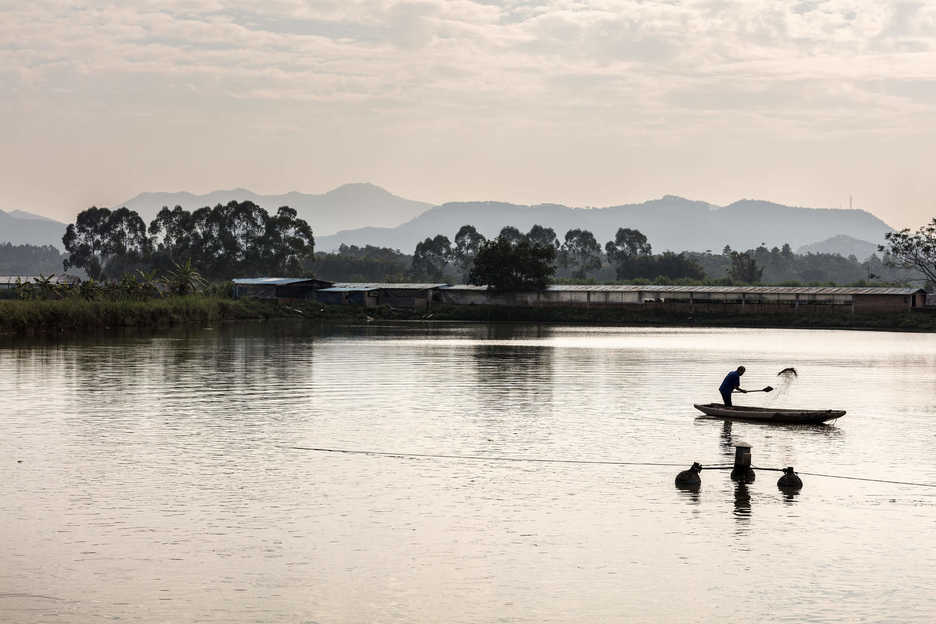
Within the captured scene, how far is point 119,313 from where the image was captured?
9450cm

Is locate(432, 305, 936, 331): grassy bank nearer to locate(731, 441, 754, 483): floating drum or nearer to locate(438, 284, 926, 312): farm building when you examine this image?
locate(438, 284, 926, 312): farm building

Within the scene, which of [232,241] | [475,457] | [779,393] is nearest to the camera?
[475,457]

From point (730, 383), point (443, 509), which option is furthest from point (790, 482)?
Answer: point (730, 383)

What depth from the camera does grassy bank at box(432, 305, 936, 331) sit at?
11219 cm

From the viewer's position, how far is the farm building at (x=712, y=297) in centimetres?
11806

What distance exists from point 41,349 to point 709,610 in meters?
57.0

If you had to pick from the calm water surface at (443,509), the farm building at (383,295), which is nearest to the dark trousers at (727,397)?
the calm water surface at (443,509)

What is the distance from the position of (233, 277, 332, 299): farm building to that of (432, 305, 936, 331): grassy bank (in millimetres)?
18520

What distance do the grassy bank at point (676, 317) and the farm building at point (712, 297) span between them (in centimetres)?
177

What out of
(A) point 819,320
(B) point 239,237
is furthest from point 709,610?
(B) point 239,237

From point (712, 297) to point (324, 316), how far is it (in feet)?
148

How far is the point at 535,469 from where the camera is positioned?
24375 millimetres

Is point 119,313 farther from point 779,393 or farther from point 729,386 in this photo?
point 729,386

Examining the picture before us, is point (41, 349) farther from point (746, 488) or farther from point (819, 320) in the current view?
point (819, 320)
